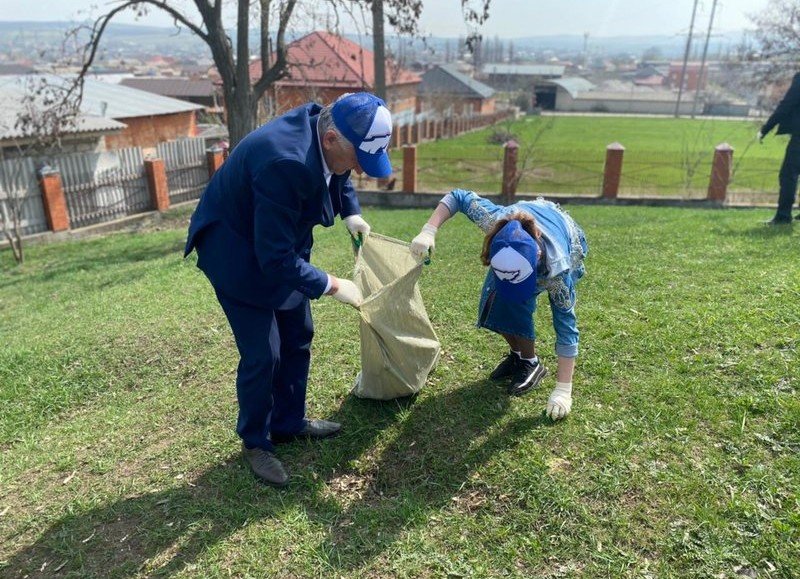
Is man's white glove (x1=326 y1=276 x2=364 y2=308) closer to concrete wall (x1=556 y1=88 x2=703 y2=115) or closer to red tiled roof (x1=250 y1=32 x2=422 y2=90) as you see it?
red tiled roof (x1=250 y1=32 x2=422 y2=90)

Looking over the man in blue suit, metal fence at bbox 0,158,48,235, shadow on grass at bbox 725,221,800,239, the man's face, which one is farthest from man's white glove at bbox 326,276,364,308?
metal fence at bbox 0,158,48,235

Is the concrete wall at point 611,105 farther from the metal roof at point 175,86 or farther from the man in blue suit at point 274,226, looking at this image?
the man in blue suit at point 274,226

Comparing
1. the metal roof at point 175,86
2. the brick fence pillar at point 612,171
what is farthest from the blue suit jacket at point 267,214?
the metal roof at point 175,86

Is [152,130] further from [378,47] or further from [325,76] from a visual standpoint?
[378,47]

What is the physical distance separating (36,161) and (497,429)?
13220mm

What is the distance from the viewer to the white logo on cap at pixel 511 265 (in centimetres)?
257

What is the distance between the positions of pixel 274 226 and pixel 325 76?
25.5m

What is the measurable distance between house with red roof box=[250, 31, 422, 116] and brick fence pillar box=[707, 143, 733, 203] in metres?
8.43

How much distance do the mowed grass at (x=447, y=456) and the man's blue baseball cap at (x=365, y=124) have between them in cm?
150

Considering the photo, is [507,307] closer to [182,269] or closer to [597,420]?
[597,420]

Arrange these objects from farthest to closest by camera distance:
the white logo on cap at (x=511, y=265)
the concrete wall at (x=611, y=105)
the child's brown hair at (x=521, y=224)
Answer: the concrete wall at (x=611, y=105) < the child's brown hair at (x=521, y=224) < the white logo on cap at (x=511, y=265)

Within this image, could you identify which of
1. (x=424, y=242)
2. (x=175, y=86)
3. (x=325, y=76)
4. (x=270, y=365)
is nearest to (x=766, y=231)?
(x=424, y=242)

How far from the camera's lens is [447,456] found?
9.71ft

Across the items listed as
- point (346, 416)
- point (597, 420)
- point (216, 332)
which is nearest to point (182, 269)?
point (216, 332)
